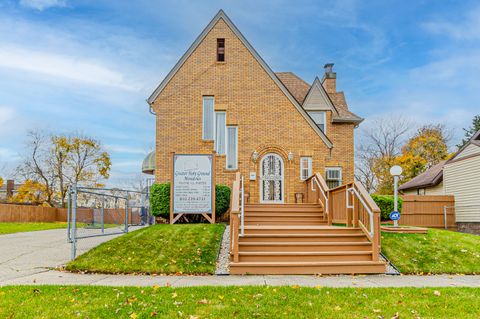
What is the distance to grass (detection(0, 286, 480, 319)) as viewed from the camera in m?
5.12

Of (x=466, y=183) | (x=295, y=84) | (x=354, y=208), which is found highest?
(x=295, y=84)

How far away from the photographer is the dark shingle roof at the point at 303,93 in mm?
20656

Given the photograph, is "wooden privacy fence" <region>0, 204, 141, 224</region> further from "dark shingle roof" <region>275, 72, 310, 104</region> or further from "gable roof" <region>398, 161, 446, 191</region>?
"gable roof" <region>398, 161, 446, 191</region>

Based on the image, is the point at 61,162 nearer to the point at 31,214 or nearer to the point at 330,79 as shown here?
the point at 31,214

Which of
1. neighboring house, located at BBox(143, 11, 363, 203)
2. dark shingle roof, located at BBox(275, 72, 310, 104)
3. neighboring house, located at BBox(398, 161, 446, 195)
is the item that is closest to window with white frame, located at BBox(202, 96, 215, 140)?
neighboring house, located at BBox(143, 11, 363, 203)

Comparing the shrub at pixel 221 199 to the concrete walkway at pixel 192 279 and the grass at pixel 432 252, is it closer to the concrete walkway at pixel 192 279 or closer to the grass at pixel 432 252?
the grass at pixel 432 252

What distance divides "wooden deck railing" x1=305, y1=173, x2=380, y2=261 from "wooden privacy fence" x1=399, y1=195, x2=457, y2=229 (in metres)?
10.8

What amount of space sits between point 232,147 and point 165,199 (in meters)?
3.63

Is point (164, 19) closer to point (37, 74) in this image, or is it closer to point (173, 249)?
point (37, 74)

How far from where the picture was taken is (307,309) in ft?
17.5

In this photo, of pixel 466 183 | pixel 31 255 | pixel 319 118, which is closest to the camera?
pixel 31 255

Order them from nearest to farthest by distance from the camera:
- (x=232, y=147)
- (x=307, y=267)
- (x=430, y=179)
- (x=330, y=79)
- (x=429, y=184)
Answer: (x=307, y=267)
(x=232, y=147)
(x=330, y=79)
(x=429, y=184)
(x=430, y=179)

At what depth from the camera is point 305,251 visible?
9312 mm

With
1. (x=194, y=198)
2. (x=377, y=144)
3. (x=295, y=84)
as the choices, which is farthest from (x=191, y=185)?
(x=377, y=144)
